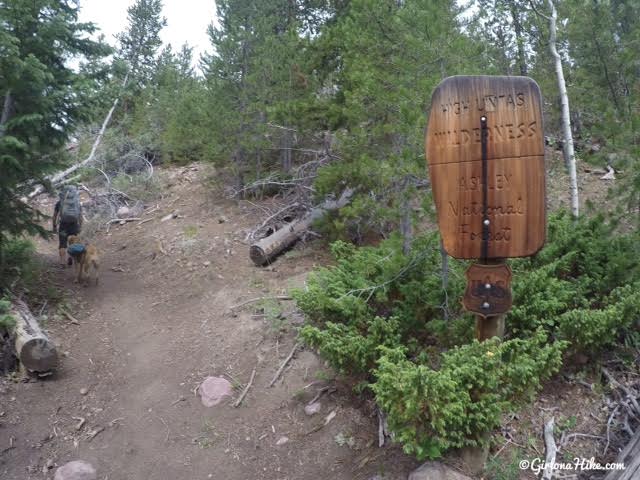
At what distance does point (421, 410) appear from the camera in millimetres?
3324

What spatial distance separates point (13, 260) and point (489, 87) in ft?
27.0

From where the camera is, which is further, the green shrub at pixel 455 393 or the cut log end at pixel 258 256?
the cut log end at pixel 258 256

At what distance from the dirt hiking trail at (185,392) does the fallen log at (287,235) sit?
9.3 inches

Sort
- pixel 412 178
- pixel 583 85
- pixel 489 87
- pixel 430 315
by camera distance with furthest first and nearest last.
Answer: pixel 583 85 → pixel 412 178 → pixel 430 315 → pixel 489 87

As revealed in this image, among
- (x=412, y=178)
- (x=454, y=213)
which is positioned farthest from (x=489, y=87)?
(x=412, y=178)

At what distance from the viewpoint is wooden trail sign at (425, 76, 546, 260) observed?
3533 millimetres

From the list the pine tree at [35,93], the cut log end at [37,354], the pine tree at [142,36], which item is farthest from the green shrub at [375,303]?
the pine tree at [142,36]

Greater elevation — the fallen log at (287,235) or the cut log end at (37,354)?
the fallen log at (287,235)

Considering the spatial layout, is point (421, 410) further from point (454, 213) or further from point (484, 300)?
point (454, 213)

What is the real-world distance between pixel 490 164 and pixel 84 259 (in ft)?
28.8

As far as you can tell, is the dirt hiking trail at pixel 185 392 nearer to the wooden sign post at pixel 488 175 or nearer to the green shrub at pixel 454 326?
the green shrub at pixel 454 326

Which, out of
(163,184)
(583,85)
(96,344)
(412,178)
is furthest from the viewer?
(163,184)

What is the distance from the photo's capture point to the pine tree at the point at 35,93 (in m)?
7.30

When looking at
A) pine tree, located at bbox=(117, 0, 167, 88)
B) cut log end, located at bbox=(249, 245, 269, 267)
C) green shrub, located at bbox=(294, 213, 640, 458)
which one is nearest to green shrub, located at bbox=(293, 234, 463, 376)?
green shrub, located at bbox=(294, 213, 640, 458)
